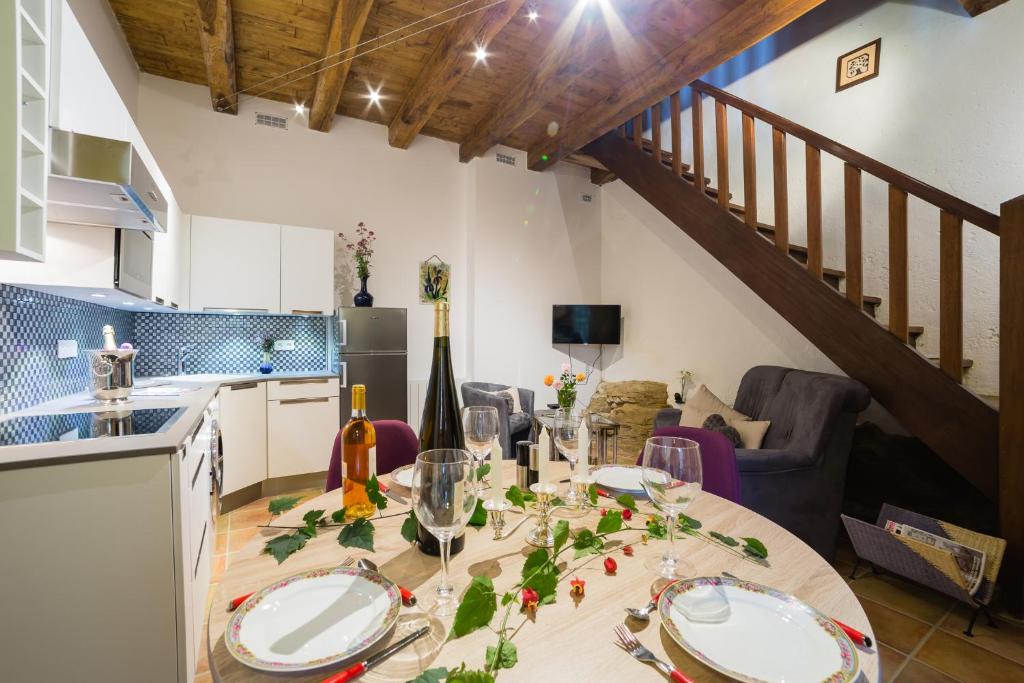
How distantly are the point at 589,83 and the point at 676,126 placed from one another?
849mm

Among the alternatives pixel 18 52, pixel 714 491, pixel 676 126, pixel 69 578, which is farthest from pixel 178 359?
pixel 676 126

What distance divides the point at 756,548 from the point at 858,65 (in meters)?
4.12

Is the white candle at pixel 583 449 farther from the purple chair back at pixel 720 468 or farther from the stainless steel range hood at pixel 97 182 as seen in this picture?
the stainless steel range hood at pixel 97 182

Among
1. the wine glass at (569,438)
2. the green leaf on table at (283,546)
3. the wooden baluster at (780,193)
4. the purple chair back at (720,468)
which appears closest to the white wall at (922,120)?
the wooden baluster at (780,193)

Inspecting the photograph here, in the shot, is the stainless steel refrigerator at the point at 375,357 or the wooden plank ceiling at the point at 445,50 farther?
the stainless steel refrigerator at the point at 375,357

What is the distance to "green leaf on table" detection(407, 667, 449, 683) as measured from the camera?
0.50 m

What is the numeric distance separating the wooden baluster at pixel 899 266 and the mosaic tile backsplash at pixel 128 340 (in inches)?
164

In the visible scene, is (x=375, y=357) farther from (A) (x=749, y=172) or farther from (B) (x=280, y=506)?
(A) (x=749, y=172)

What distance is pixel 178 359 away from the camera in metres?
3.63

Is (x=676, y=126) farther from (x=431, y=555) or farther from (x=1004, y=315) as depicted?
(x=431, y=555)

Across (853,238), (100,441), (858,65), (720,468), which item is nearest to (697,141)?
(858,65)

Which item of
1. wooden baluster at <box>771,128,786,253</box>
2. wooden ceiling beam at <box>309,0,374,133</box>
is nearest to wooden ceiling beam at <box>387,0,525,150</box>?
wooden ceiling beam at <box>309,0,374,133</box>

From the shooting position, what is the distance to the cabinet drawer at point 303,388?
11.3 feet

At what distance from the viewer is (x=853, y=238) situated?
2.67 meters
